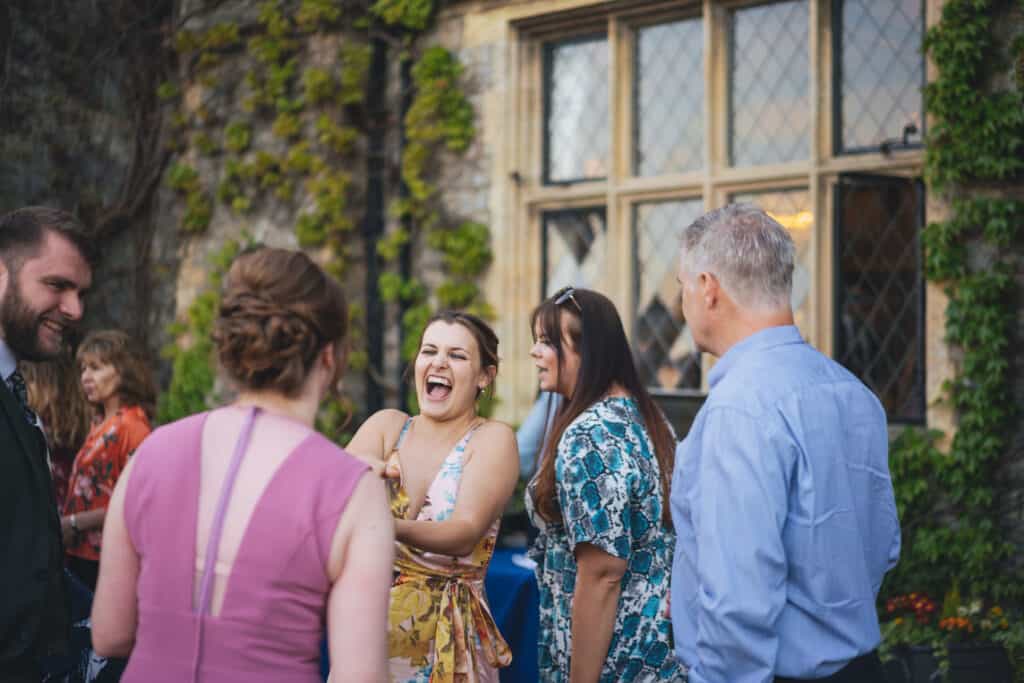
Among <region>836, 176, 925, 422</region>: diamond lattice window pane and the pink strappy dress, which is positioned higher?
<region>836, 176, 925, 422</region>: diamond lattice window pane

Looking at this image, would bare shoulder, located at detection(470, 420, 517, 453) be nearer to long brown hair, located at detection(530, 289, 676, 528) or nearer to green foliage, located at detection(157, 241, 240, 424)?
long brown hair, located at detection(530, 289, 676, 528)

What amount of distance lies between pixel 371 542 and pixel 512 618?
6.69 feet

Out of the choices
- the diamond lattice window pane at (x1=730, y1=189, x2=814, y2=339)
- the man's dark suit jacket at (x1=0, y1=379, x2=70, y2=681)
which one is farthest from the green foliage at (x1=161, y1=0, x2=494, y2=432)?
the man's dark suit jacket at (x1=0, y1=379, x2=70, y2=681)

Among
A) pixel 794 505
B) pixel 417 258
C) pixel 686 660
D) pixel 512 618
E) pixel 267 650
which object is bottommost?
pixel 512 618

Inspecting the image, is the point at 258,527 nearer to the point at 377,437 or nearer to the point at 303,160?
the point at 377,437

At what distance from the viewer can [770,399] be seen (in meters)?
2.15

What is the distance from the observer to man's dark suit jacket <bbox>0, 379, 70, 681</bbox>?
2232mm

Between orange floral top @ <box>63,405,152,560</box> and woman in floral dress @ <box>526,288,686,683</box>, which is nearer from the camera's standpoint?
woman in floral dress @ <box>526,288,686,683</box>

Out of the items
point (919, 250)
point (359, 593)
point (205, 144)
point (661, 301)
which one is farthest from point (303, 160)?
point (359, 593)

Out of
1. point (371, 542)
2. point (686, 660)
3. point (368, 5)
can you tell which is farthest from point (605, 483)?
point (368, 5)

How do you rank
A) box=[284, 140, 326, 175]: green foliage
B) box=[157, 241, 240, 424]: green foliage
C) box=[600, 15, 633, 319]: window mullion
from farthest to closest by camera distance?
box=[157, 241, 240, 424]: green foliage
box=[284, 140, 326, 175]: green foliage
box=[600, 15, 633, 319]: window mullion

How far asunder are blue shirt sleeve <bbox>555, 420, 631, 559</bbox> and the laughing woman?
0.16 m

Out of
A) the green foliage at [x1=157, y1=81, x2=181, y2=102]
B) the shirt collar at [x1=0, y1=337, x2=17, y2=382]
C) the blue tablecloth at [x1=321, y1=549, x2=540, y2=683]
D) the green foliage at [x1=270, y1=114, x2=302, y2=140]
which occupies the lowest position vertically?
the blue tablecloth at [x1=321, y1=549, x2=540, y2=683]

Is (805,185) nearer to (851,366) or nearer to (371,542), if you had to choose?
(851,366)
